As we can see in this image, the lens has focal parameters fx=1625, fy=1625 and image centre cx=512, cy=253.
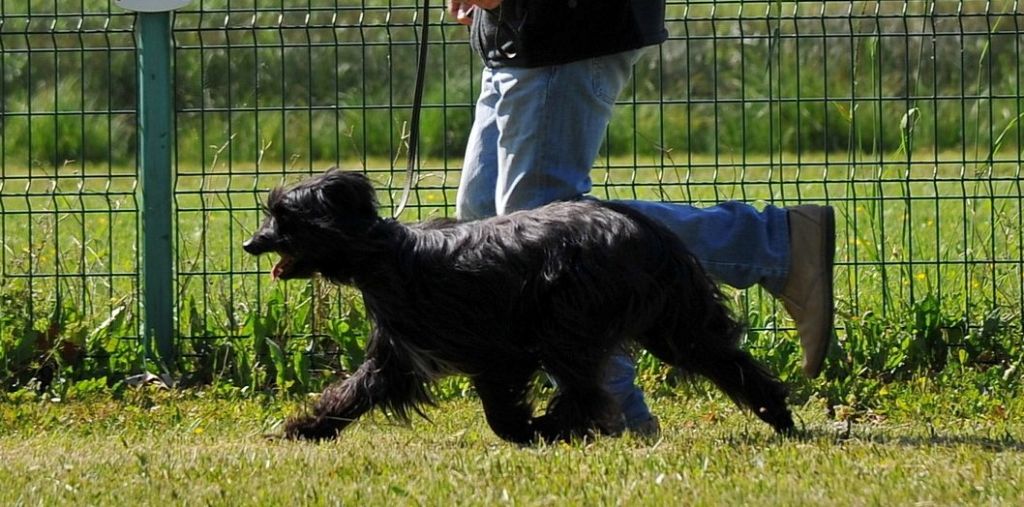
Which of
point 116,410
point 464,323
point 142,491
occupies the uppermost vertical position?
point 464,323

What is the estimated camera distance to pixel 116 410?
6316mm

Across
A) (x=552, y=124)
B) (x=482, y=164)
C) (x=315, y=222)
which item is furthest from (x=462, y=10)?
(x=315, y=222)

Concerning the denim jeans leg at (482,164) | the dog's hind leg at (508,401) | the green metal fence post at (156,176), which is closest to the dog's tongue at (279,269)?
the dog's hind leg at (508,401)

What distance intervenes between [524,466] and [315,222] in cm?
103

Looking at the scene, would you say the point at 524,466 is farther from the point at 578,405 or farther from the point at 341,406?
the point at 341,406

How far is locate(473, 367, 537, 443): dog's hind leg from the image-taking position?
4852 mm

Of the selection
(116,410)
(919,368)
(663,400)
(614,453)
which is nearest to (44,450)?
(116,410)

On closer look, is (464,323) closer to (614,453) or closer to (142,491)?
(614,453)

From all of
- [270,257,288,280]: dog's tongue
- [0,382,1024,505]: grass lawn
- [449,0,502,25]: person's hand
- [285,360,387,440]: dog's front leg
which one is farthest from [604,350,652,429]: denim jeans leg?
[449,0,502,25]: person's hand

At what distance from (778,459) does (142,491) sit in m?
1.67

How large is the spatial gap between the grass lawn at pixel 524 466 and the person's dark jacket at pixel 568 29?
1.20 metres

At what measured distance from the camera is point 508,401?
4895mm

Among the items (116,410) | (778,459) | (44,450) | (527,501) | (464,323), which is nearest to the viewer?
(527,501)

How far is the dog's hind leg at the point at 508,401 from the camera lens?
4.85 metres
